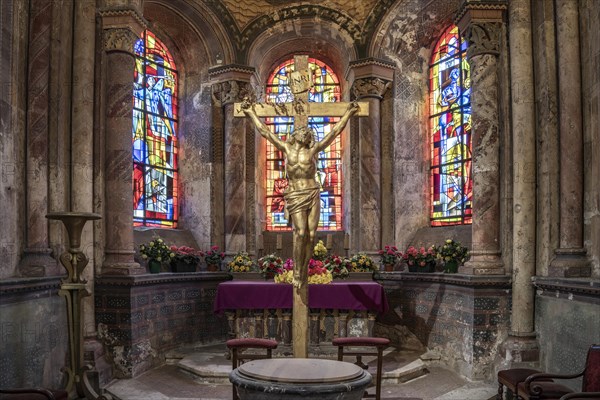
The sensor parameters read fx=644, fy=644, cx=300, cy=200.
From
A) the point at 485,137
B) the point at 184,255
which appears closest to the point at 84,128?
the point at 184,255

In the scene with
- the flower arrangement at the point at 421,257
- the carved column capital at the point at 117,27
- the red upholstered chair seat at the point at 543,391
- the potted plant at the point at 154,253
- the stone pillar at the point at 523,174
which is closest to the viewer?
the red upholstered chair seat at the point at 543,391

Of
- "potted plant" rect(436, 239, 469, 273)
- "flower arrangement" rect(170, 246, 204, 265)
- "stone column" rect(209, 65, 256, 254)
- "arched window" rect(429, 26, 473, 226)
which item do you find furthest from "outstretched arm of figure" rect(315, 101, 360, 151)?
"stone column" rect(209, 65, 256, 254)

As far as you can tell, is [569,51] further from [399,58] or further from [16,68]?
[16,68]

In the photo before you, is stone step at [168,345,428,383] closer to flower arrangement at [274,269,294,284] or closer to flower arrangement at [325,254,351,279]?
flower arrangement at [274,269,294,284]

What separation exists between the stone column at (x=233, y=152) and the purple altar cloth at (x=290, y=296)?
223 centimetres

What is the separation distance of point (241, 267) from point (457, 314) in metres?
3.62

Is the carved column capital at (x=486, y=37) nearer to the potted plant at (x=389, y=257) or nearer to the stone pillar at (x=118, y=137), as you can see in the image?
the potted plant at (x=389, y=257)

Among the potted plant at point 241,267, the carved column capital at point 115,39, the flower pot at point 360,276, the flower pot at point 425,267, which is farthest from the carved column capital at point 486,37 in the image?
the potted plant at point 241,267

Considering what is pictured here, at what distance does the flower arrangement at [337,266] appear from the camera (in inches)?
395

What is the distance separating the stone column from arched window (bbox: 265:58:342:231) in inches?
41.1

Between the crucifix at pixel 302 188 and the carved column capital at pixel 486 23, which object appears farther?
the carved column capital at pixel 486 23

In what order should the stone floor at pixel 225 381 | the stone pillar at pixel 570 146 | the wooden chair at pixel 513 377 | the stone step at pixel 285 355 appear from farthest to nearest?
the stone step at pixel 285 355, the stone floor at pixel 225 381, the stone pillar at pixel 570 146, the wooden chair at pixel 513 377

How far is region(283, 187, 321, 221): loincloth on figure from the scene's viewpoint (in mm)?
6402

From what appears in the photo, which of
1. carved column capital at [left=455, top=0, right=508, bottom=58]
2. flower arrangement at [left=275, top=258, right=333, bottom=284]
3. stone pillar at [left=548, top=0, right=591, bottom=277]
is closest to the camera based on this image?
stone pillar at [left=548, top=0, right=591, bottom=277]
